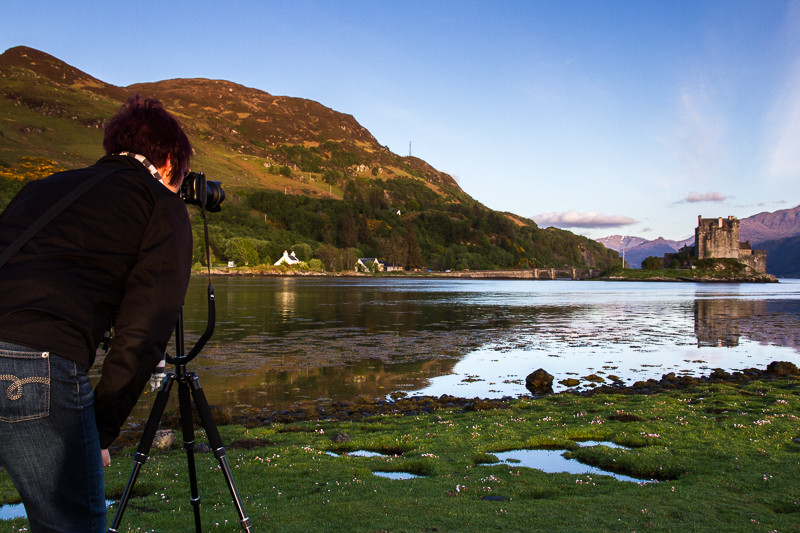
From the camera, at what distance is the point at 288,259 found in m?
174

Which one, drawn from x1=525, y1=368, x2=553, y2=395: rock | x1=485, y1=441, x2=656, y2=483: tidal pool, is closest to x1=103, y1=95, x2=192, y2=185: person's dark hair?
x1=485, y1=441, x2=656, y2=483: tidal pool

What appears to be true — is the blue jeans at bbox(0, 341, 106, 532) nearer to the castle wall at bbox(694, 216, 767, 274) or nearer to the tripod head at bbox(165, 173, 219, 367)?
the tripod head at bbox(165, 173, 219, 367)

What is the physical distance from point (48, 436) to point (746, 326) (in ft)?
143

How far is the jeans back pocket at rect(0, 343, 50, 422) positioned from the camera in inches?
98.3

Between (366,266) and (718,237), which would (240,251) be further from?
(718,237)

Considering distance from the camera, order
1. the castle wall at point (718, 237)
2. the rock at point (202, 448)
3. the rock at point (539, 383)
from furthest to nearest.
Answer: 1. the castle wall at point (718, 237)
2. the rock at point (539, 383)
3. the rock at point (202, 448)

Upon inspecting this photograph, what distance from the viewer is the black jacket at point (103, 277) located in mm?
2602

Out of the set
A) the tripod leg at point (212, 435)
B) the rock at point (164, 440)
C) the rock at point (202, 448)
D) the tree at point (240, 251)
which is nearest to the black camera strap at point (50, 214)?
the tripod leg at point (212, 435)

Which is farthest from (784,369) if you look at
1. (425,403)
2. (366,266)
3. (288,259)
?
(366,266)

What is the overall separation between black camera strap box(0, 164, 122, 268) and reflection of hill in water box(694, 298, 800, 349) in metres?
31.8

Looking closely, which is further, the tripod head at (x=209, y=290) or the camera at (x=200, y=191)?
the camera at (x=200, y=191)

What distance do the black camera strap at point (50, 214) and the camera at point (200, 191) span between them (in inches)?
33.8

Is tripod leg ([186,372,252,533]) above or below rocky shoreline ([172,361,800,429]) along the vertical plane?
above

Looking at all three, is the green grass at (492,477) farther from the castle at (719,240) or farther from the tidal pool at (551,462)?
the castle at (719,240)
